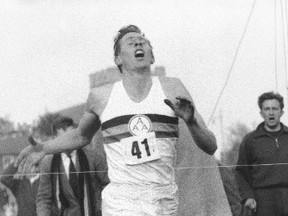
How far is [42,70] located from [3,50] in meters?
0.34

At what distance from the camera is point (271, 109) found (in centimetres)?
596

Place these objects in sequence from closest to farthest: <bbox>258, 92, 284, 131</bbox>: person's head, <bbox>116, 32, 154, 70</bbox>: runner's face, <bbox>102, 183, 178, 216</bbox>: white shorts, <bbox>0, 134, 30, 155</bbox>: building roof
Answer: <bbox>102, 183, 178, 216</bbox>: white shorts < <bbox>116, 32, 154, 70</bbox>: runner's face < <bbox>258, 92, 284, 131</bbox>: person's head < <bbox>0, 134, 30, 155</bbox>: building roof

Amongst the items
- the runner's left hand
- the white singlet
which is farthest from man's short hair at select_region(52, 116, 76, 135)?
the runner's left hand

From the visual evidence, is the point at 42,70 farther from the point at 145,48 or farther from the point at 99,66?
the point at 145,48

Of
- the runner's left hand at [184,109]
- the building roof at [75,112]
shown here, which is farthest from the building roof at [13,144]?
the runner's left hand at [184,109]

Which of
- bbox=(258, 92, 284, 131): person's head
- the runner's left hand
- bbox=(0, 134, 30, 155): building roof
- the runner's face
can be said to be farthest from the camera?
bbox=(0, 134, 30, 155): building roof

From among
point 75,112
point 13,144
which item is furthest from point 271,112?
point 13,144

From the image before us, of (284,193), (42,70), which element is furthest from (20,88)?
(284,193)

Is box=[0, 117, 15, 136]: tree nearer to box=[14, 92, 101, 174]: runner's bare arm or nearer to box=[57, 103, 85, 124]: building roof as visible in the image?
box=[57, 103, 85, 124]: building roof

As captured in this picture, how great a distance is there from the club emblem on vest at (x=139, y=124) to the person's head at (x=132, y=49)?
0.34 metres

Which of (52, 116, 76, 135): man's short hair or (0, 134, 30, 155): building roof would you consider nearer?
(52, 116, 76, 135): man's short hair

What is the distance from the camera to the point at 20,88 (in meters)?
6.47

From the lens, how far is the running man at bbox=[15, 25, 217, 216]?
4570 millimetres

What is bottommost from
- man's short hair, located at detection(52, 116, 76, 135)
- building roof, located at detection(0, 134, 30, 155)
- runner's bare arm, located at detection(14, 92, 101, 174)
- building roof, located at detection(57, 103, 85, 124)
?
runner's bare arm, located at detection(14, 92, 101, 174)
